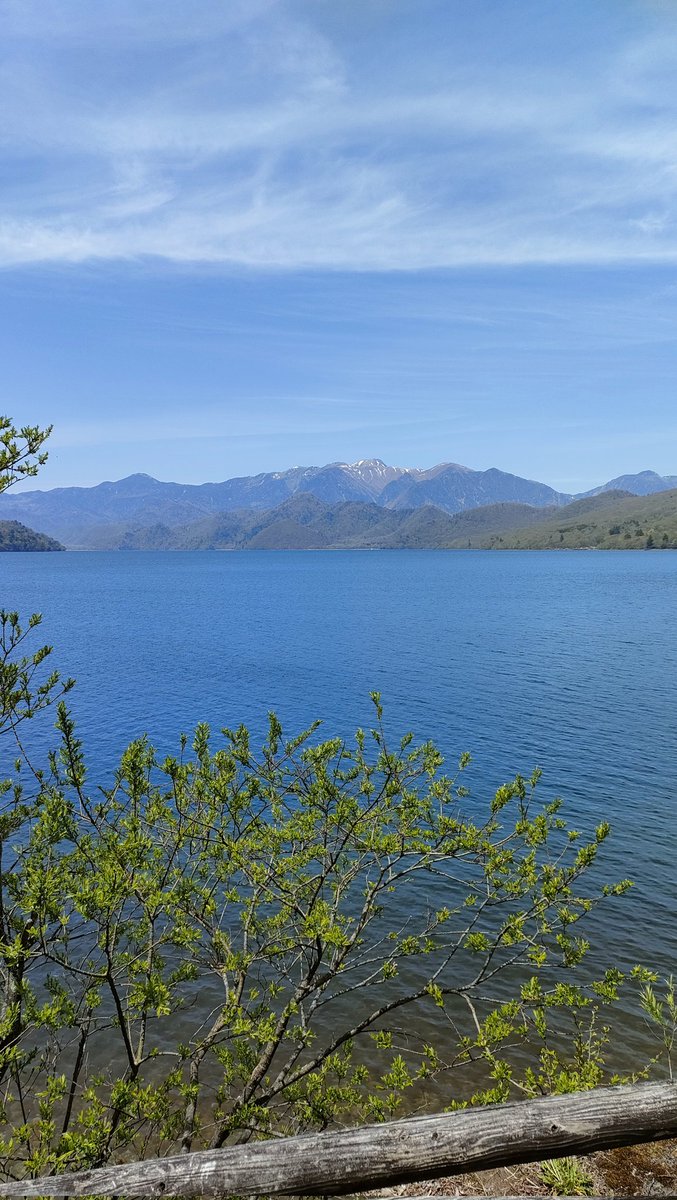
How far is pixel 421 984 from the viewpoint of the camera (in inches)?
Result: 913

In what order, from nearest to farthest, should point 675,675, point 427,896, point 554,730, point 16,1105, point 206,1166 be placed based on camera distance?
point 206,1166
point 16,1105
point 427,896
point 554,730
point 675,675

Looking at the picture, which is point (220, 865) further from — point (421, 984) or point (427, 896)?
point (427, 896)

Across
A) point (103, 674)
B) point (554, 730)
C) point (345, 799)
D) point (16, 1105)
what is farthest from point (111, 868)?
point (103, 674)

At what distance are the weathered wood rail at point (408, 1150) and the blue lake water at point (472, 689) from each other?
2176 cm

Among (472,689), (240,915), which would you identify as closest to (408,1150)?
(240,915)

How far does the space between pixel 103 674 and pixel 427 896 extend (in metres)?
54.8


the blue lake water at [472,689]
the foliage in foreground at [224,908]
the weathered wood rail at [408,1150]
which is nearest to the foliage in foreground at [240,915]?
the foliage in foreground at [224,908]

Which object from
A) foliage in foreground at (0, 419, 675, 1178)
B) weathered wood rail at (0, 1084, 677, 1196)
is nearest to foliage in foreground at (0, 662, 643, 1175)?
foliage in foreground at (0, 419, 675, 1178)

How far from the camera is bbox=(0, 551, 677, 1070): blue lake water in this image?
3459cm

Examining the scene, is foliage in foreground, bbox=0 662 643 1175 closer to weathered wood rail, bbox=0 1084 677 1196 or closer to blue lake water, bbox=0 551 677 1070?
weathered wood rail, bbox=0 1084 677 1196

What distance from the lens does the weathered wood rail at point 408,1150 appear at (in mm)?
4750

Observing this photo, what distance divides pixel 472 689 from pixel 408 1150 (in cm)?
5943

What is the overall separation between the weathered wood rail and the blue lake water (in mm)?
21764

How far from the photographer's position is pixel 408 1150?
4.79m
